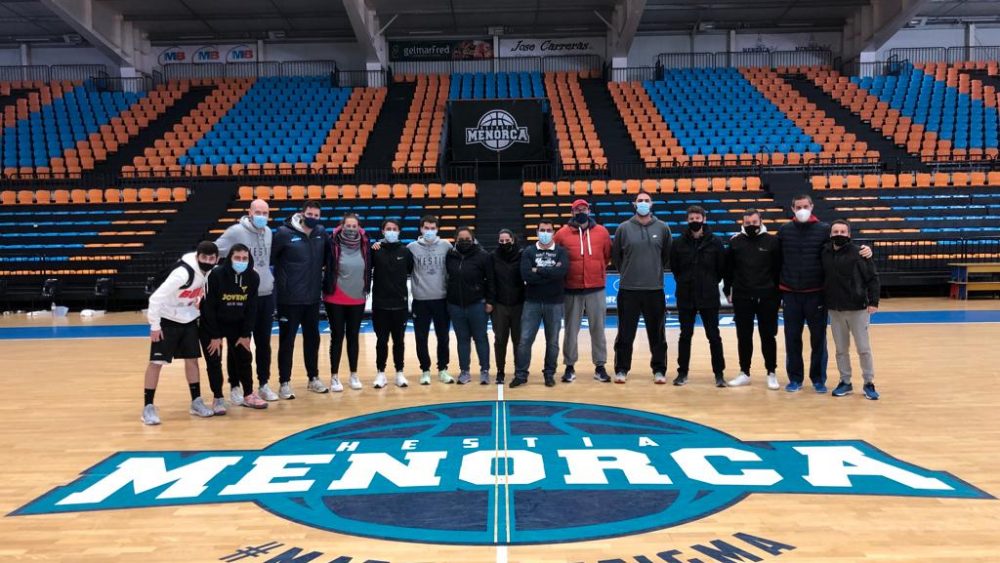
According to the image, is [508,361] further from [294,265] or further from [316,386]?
[294,265]

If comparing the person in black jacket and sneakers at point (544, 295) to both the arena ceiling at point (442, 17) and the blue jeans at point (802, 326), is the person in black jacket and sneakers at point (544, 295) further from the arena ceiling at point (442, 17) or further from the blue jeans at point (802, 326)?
the arena ceiling at point (442, 17)

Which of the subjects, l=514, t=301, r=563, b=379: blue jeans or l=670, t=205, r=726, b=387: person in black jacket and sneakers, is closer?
l=670, t=205, r=726, b=387: person in black jacket and sneakers

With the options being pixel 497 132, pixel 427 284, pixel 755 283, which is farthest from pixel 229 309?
pixel 497 132

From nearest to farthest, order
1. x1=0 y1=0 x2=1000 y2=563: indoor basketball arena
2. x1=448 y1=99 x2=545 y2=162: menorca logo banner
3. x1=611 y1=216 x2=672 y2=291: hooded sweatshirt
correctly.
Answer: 1. x1=0 y1=0 x2=1000 y2=563: indoor basketball arena
2. x1=611 y1=216 x2=672 y2=291: hooded sweatshirt
3. x1=448 y1=99 x2=545 y2=162: menorca logo banner

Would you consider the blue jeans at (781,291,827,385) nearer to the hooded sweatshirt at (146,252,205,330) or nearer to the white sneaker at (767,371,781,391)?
the white sneaker at (767,371,781,391)

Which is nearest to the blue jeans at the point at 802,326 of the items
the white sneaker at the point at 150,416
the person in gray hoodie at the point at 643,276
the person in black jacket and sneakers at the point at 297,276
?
the person in gray hoodie at the point at 643,276

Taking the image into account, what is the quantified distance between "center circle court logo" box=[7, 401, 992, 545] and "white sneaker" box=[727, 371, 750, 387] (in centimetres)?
171

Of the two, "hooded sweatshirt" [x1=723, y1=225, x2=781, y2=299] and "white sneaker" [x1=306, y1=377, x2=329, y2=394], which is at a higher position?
"hooded sweatshirt" [x1=723, y1=225, x2=781, y2=299]

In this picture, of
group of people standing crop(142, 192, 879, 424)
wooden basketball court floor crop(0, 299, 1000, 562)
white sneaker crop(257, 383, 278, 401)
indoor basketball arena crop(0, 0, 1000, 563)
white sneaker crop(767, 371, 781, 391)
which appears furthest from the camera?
white sneaker crop(767, 371, 781, 391)

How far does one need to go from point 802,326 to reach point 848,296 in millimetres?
502

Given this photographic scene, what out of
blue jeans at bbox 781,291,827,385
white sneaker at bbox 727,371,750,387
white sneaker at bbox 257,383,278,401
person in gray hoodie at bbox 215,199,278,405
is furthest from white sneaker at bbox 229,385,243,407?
→ blue jeans at bbox 781,291,827,385

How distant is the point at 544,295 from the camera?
22.9ft

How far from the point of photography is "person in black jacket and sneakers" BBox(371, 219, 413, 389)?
693 cm

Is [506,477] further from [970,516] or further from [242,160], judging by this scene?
[242,160]
